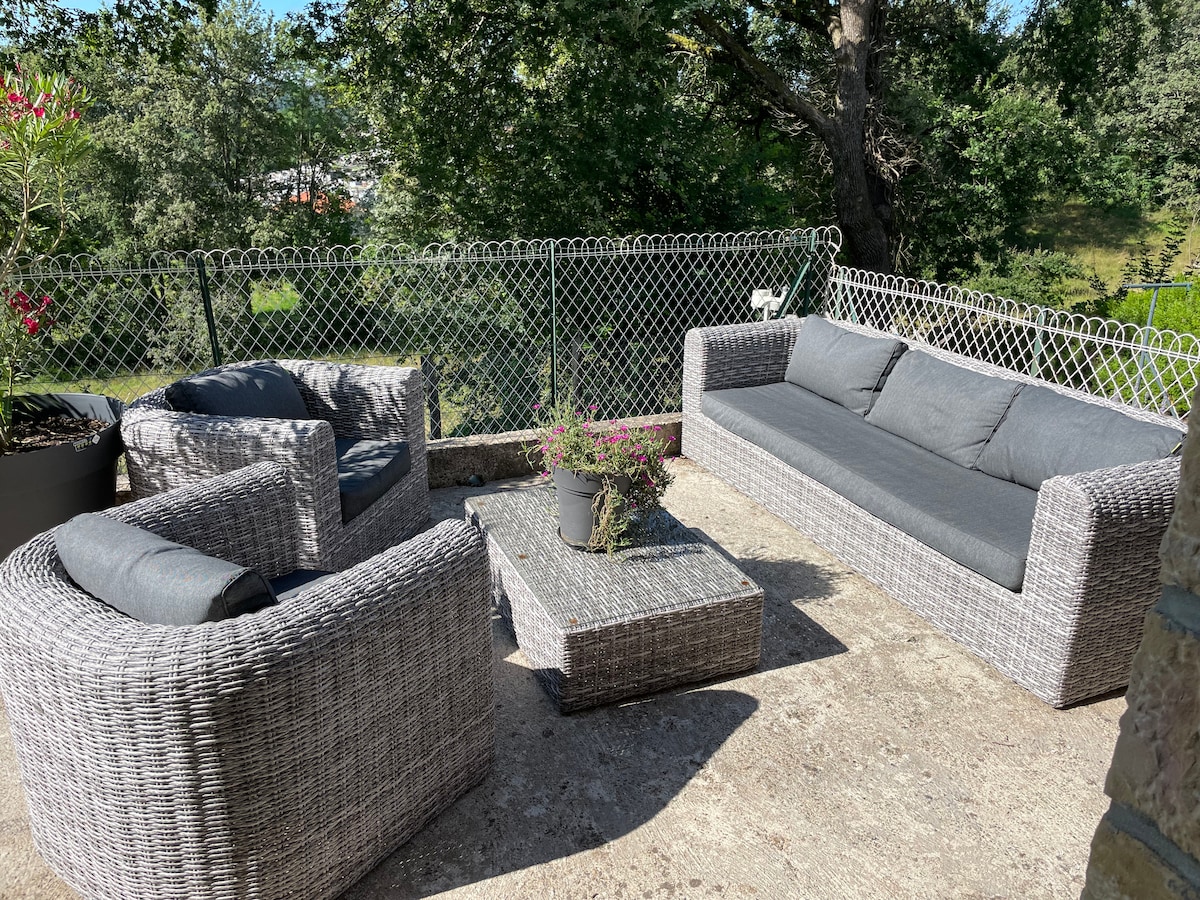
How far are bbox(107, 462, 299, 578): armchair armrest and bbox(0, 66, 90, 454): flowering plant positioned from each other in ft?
4.87

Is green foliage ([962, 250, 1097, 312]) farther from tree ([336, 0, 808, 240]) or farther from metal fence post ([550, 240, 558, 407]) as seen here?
Answer: metal fence post ([550, 240, 558, 407])

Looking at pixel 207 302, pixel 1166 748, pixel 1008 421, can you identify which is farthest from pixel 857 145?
pixel 1166 748

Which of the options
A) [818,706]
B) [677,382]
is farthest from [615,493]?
[677,382]

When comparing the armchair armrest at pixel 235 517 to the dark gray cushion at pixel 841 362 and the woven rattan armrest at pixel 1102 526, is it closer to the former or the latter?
the woven rattan armrest at pixel 1102 526

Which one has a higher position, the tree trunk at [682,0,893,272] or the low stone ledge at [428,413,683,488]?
the tree trunk at [682,0,893,272]

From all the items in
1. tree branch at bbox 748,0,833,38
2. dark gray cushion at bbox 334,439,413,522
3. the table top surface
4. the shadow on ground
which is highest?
tree branch at bbox 748,0,833,38

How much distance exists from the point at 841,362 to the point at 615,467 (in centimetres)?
207

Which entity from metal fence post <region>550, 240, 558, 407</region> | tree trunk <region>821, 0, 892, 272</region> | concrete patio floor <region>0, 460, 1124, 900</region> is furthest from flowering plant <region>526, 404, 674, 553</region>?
tree trunk <region>821, 0, 892, 272</region>

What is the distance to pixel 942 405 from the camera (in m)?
4.00

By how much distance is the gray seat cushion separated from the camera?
10.5ft

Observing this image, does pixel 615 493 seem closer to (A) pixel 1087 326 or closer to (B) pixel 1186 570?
(A) pixel 1087 326

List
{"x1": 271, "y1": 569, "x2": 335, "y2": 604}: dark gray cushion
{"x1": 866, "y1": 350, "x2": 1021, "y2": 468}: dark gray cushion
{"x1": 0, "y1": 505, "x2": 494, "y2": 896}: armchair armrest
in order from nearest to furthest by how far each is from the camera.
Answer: {"x1": 0, "y1": 505, "x2": 494, "y2": 896}: armchair armrest, {"x1": 271, "y1": 569, "x2": 335, "y2": 604}: dark gray cushion, {"x1": 866, "y1": 350, "x2": 1021, "y2": 468}: dark gray cushion

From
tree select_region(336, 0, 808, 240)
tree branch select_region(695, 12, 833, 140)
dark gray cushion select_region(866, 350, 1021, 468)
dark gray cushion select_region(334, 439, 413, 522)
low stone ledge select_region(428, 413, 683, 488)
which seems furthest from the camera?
tree branch select_region(695, 12, 833, 140)

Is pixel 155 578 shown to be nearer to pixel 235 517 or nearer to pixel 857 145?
pixel 235 517
